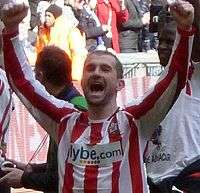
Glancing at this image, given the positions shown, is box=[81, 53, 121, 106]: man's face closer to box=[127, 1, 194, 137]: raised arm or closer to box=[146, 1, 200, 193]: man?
box=[127, 1, 194, 137]: raised arm

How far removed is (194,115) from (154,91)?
0.65m

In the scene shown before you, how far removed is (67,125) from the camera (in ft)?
13.2

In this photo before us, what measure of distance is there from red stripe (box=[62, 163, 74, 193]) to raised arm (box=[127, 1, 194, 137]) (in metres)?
0.41

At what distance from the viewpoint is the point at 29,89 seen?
4039mm

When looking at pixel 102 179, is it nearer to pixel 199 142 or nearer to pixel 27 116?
pixel 199 142

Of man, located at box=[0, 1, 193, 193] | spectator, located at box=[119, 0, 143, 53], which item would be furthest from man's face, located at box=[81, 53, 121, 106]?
spectator, located at box=[119, 0, 143, 53]

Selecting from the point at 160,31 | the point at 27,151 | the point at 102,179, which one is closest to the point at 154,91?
the point at 102,179

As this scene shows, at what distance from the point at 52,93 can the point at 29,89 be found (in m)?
0.40

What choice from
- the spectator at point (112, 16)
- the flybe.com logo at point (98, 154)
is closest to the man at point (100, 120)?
the flybe.com logo at point (98, 154)

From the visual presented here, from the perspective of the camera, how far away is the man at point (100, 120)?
3803 mm

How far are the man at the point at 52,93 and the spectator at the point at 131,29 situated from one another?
8490 mm

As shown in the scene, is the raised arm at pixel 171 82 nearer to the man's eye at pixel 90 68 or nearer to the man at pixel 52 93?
the man's eye at pixel 90 68

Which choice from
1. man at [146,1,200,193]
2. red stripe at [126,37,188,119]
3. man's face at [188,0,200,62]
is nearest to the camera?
red stripe at [126,37,188,119]

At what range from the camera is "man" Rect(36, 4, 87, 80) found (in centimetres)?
1078
